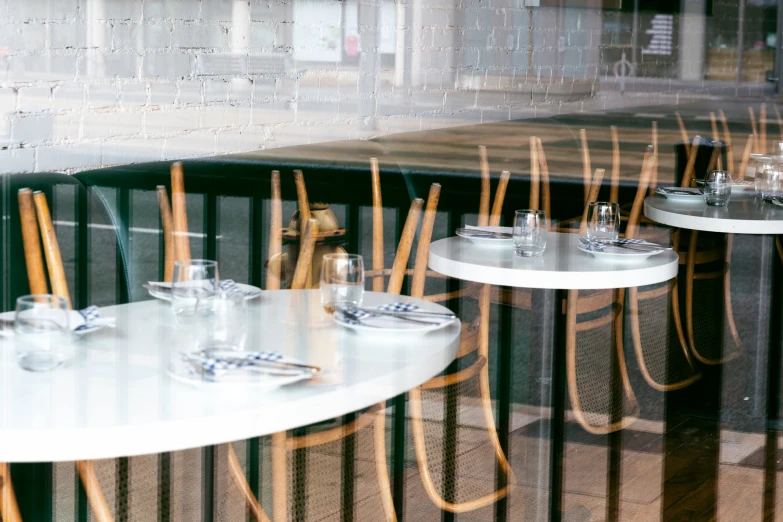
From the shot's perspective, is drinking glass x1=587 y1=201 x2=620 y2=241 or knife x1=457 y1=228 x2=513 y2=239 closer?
drinking glass x1=587 y1=201 x2=620 y2=241

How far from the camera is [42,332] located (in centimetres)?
126

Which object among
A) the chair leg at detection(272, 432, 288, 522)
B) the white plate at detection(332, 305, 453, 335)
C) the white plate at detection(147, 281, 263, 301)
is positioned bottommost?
the chair leg at detection(272, 432, 288, 522)

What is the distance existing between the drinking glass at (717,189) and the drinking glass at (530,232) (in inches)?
44.6

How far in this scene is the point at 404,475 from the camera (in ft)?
8.76

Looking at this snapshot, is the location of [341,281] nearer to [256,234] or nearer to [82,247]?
[82,247]

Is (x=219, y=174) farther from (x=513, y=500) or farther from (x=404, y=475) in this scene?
(x=513, y=500)

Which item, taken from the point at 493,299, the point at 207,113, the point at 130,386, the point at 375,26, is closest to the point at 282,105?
the point at 207,113

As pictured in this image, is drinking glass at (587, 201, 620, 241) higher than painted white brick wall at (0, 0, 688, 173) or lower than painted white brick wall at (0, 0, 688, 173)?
lower

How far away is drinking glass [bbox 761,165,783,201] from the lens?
11.0 ft

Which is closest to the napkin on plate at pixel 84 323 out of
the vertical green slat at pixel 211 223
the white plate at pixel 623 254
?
the white plate at pixel 623 254

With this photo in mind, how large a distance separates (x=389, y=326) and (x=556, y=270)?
28.2 inches

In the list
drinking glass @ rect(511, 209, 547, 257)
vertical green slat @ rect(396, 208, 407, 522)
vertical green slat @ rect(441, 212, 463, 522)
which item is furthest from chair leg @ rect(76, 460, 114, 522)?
drinking glass @ rect(511, 209, 547, 257)

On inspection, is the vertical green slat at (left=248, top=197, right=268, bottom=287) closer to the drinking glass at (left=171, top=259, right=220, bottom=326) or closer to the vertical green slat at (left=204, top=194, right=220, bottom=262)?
the vertical green slat at (left=204, top=194, right=220, bottom=262)

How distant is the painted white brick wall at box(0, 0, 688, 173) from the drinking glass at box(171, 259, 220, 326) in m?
0.91
